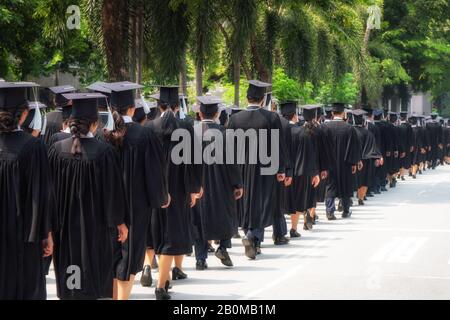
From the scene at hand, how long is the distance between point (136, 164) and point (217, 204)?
2.97 meters

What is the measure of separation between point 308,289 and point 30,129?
3402mm

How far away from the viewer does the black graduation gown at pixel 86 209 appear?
7.89 metres

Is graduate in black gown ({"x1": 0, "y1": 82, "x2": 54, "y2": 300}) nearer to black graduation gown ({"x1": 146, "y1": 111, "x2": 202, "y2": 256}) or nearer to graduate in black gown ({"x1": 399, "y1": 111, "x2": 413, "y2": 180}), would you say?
black graduation gown ({"x1": 146, "y1": 111, "x2": 202, "y2": 256})

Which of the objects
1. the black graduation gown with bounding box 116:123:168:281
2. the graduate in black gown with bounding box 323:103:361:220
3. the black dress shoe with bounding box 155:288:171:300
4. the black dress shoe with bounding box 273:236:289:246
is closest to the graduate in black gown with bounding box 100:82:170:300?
the black graduation gown with bounding box 116:123:168:281

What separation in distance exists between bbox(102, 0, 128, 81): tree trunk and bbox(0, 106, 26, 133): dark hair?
42.7 feet

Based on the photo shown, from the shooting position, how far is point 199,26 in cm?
2264

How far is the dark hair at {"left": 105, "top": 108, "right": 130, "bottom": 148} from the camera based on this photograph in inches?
348

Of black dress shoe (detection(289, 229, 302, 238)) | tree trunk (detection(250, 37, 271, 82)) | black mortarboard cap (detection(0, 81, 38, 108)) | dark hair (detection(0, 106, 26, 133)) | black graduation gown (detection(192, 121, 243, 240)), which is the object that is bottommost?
black dress shoe (detection(289, 229, 302, 238))

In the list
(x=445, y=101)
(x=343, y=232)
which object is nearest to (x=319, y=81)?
(x=343, y=232)

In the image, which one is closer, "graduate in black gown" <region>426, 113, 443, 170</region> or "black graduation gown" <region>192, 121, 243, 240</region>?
"black graduation gown" <region>192, 121, 243, 240</region>

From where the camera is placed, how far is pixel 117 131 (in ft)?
29.0

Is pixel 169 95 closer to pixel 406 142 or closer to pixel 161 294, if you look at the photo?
pixel 161 294

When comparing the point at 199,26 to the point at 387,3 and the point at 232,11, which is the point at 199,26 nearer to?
the point at 232,11

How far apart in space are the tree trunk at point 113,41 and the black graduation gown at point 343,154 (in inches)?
176
